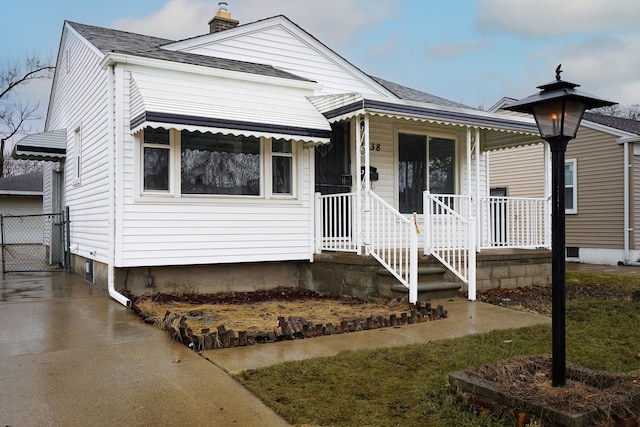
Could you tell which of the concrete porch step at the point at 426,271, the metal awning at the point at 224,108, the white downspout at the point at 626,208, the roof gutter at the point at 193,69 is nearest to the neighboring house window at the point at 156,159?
the metal awning at the point at 224,108

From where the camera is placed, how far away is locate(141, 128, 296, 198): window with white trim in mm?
7938

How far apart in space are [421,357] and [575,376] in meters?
1.41

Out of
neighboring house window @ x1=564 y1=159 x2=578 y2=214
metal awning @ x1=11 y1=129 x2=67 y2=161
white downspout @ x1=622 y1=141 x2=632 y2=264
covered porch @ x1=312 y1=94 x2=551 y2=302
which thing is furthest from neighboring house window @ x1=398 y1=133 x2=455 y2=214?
metal awning @ x1=11 y1=129 x2=67 y2=161

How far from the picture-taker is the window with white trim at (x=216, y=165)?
794 centimetres

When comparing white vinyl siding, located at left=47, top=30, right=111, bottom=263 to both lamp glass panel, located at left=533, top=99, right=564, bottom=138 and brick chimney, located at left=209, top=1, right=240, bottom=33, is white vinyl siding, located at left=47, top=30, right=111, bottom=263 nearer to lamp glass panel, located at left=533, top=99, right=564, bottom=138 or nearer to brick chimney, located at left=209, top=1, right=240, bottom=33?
brick chimney, located at left=209, top=1, right=240, bottom=33

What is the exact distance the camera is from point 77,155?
10.8 meters

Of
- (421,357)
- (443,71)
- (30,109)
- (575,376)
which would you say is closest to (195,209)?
(421,357)

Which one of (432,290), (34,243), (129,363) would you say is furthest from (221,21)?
(34,243)

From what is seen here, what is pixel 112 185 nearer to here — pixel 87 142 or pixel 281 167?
pixel 87 142

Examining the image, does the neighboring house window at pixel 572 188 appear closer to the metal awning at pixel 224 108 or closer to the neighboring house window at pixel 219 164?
the metal awning at pixel 224 108

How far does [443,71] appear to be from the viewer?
36.7m

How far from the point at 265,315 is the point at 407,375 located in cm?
293

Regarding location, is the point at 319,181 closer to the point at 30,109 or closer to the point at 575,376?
the point at 575,376

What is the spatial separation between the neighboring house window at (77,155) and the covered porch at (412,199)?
4.87m
